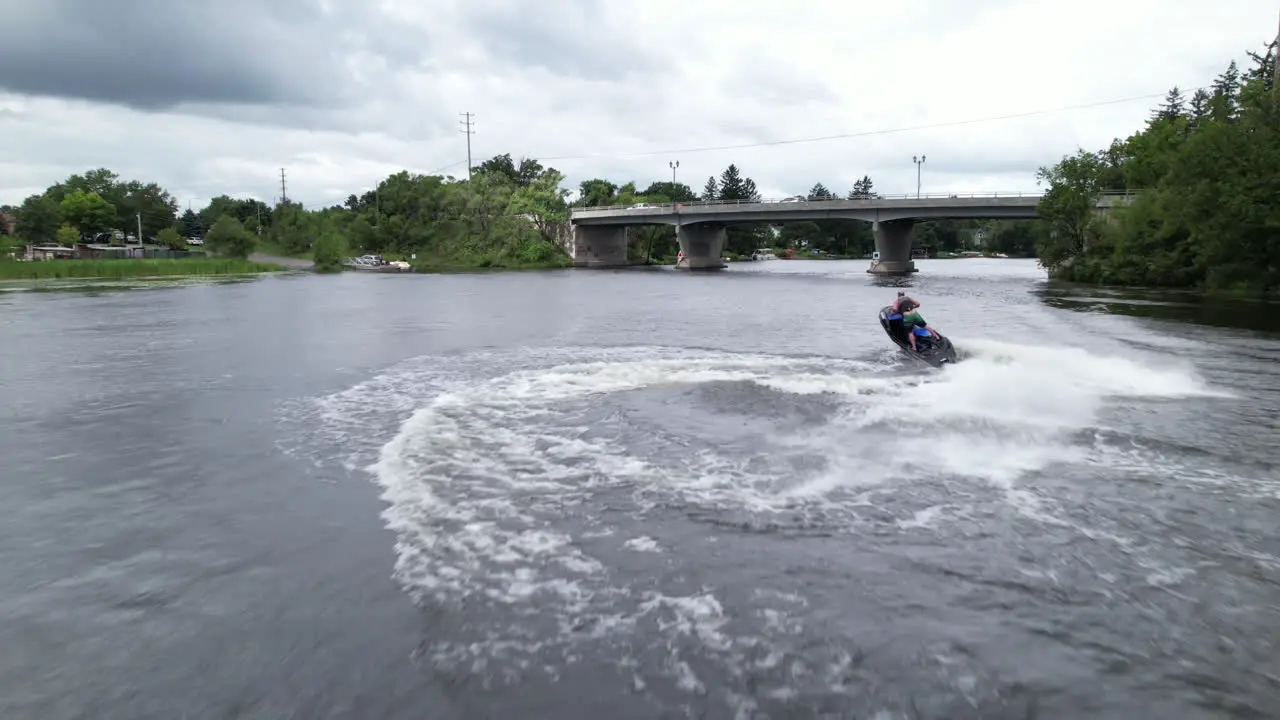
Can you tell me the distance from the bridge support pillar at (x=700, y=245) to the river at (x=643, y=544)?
88.9 meters

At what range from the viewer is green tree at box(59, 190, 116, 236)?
444ft

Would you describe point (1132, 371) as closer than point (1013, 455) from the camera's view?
No

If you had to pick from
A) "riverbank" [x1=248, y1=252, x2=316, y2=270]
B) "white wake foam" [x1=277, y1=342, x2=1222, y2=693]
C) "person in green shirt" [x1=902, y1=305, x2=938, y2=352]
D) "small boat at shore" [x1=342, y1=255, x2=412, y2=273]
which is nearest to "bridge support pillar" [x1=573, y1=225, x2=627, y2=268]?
"small boat at shore" [x1=342, y1=255, x2=412, y2=273]

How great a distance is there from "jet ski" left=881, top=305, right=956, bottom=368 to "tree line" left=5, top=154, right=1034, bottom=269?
79.5 metres

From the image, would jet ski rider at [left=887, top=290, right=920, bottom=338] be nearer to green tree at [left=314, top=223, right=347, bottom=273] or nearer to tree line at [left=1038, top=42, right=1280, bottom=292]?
tree line at [left=1038, top=42, right=1280, bottom=292]

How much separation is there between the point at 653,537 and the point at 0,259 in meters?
98.4

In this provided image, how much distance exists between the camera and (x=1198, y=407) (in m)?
16.4

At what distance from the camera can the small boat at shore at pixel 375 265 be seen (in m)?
109

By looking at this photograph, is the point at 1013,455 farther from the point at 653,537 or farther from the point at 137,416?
the point at 137,416

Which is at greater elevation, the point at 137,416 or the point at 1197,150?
the point at 1197,150

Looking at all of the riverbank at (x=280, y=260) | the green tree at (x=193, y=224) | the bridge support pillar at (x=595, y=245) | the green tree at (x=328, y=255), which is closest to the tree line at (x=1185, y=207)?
the bridge support pillar at (x=595, y=245)

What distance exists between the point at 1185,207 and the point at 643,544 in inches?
2048

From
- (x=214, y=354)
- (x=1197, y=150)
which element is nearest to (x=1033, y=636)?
(x=214, y=354)

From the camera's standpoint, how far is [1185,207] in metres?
47.8
